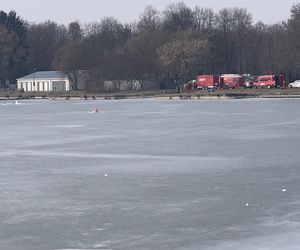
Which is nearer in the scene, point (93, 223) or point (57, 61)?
point (93, 223)

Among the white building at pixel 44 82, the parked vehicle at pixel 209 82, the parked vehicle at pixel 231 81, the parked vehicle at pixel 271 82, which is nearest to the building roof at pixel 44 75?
the white building at pixel 44 82

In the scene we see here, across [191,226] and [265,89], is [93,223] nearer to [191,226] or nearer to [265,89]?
[191,226]

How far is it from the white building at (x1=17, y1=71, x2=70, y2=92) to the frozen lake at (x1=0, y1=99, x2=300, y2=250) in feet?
264

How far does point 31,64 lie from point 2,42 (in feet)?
36.2

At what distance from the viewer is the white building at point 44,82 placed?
334 ft

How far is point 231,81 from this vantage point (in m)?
82.5

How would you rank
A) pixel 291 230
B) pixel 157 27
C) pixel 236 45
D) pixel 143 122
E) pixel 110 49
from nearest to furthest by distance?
1. pixel 291 230
2. pixel 143 122
3. pixel 236 45
4. pixel 157 27
5. pixel 110 49

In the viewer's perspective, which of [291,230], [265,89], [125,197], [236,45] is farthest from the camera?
[236,45]

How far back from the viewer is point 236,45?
93125mm

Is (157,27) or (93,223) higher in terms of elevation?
(157,27)

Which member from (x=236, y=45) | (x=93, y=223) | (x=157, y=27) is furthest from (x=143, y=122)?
(x=157, y=27)

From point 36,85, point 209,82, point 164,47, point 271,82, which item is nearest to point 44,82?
point 36,85

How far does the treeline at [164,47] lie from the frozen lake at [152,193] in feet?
186

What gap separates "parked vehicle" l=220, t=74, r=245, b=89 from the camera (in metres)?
81.9
